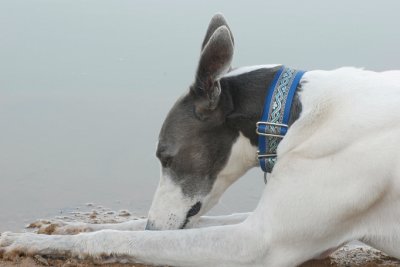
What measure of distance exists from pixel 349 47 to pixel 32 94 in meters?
4.51

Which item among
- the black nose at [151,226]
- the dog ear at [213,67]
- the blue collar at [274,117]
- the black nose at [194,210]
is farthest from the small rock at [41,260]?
the blue collar at [274,117]

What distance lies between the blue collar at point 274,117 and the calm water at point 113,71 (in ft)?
5.93

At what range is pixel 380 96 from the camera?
504 cm

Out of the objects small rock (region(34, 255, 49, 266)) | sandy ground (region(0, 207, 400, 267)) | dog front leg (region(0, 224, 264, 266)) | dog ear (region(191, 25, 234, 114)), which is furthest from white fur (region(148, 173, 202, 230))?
small rock (region(34, 255, 49, 266))

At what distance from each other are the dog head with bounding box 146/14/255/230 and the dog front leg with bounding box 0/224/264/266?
0.28 m

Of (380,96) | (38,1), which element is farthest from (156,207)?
(38,1)

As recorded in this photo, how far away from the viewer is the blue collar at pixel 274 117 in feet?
16.5

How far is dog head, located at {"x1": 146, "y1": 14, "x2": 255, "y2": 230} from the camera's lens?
5254mm

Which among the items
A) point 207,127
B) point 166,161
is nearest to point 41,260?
point 166,161

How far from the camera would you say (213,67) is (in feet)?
16.7

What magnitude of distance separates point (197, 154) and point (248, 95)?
507 mm

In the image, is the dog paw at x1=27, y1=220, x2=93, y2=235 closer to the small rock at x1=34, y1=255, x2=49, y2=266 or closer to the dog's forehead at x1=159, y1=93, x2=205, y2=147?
the small rock at x1=34, y1=255, x2=49, y2=266

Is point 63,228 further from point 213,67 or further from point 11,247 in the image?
point 213,67

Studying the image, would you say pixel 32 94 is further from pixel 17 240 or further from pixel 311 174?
pixel 311 174
